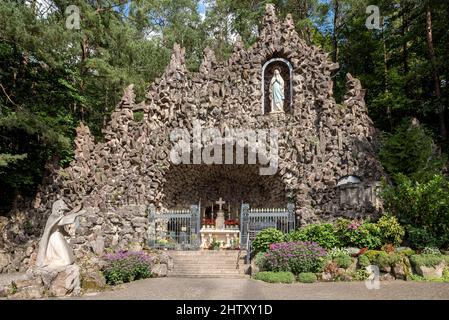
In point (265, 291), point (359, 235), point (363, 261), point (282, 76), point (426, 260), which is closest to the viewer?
point (265, 291)

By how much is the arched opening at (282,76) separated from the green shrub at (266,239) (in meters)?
8.37

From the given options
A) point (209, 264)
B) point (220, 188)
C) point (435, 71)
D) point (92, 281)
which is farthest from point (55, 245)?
point (435, 71)

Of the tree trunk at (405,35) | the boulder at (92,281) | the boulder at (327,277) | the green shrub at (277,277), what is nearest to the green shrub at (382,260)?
the boulder at (327,277)

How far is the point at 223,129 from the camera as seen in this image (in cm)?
2083

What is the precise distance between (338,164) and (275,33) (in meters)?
8.20

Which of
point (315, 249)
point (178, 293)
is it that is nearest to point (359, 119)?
point (315, 249)

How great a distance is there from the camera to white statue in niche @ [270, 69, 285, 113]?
848 inches

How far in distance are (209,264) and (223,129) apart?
782cm

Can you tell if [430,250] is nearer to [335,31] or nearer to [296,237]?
[296,237]

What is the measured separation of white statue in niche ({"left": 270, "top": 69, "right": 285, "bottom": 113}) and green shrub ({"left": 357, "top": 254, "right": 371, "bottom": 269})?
33.3ft

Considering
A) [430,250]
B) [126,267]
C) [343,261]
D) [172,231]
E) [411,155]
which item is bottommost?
[126,267]

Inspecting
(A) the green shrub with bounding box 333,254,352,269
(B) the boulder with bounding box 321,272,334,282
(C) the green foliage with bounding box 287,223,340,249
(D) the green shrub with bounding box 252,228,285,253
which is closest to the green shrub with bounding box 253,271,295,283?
(B) the boulder with bounding box 321,272,334,282

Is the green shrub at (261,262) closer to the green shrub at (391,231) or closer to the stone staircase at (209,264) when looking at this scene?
the stone staircase at (209,264)

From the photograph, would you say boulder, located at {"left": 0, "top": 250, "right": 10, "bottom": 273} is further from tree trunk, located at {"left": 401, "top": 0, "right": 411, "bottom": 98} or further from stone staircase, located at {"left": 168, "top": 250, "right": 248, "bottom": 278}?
tree trunk, located at {"left": 401, "top": 0, "right": 411, "bottom": 98}
